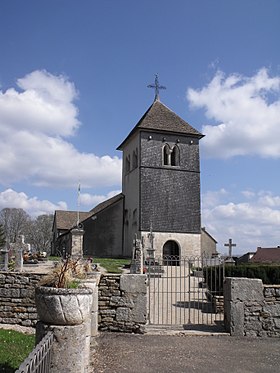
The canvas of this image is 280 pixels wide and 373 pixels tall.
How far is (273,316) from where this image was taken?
28.9ft

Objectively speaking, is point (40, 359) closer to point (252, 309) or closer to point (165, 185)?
point (252, 309)

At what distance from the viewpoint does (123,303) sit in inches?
340

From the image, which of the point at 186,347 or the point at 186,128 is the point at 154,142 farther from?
the point at 186,347

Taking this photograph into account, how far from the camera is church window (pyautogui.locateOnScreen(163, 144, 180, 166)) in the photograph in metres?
35.9

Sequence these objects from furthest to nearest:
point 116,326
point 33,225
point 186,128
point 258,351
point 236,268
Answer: point 33,225, point 186,128, point 236,268, point 116,326, point 258,351

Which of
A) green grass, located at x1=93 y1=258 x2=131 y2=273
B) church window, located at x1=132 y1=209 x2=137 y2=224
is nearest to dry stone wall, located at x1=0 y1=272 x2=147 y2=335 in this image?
green grass, located at x1=93 y1=258 x2=131 y2=273

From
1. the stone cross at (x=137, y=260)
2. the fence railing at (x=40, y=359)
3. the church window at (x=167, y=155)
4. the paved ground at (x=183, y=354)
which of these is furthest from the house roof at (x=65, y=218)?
the fence railing at (x=40, y=359)

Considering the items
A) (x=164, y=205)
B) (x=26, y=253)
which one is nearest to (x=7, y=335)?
(x=26, y=253)

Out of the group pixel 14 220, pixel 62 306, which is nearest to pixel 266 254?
pixel 62 306

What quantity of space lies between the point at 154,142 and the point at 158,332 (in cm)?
2762

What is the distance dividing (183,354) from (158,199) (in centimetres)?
2791

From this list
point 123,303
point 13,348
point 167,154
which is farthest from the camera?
point 167,154

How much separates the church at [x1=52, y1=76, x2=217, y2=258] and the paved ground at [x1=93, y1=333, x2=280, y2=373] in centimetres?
2453

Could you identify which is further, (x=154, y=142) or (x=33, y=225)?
(x=33, y=225)
